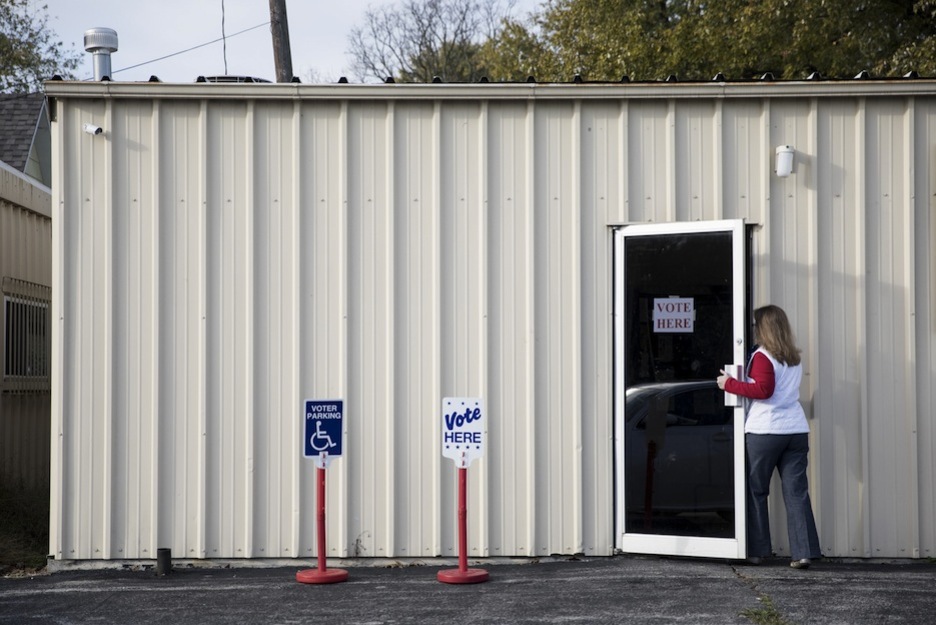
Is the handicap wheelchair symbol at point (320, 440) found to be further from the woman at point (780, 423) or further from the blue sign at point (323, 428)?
the woman at point (780, 423)

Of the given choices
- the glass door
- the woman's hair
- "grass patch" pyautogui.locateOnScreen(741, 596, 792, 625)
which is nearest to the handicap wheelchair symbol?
the glass door

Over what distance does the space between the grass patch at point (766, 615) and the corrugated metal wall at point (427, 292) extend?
5.92 feet

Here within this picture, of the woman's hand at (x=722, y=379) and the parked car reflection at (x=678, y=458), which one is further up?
the woman's hand at (x=722, y=379)

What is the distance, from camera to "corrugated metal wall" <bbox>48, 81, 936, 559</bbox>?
8.25 m

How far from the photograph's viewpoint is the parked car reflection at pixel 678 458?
26.5 feet

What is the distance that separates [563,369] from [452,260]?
1.11 metres

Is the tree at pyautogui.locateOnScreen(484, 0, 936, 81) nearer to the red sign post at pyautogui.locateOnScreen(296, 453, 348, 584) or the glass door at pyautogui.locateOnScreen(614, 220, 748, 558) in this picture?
the glass door at pyautogui.locateOnScreen(614, 220, 748, 558)

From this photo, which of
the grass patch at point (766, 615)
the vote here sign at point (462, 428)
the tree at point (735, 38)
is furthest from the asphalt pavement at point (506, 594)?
the tree at point (735, 38)

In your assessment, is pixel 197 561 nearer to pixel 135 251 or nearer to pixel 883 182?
pixel 135 251

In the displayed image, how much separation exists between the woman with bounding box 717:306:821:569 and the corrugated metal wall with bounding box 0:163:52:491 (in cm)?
683

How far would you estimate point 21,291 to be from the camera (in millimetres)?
11602

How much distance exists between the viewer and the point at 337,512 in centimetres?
823

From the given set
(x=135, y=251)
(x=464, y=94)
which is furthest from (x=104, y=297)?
(x=464, y=94)

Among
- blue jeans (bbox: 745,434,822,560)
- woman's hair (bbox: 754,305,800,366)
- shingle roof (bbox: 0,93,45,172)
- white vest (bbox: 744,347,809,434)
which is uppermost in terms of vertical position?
shingle roof (bbox: 0,93,45,172)
